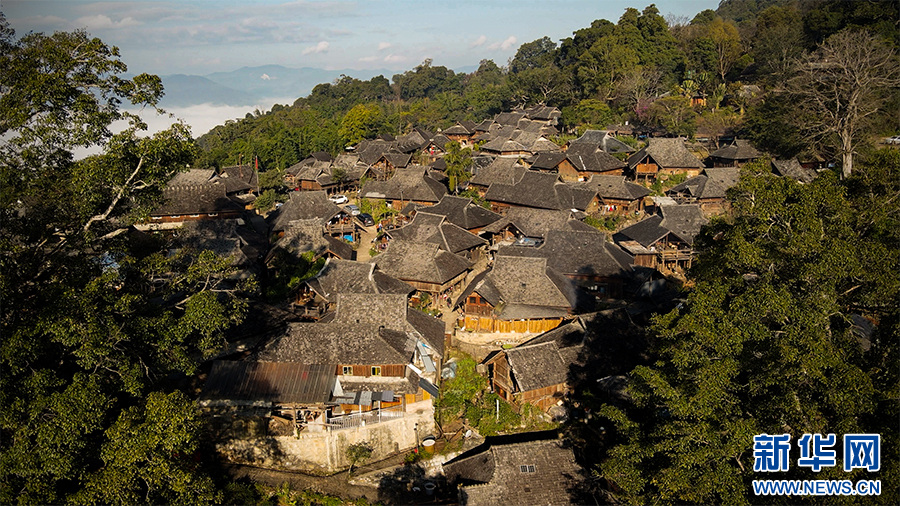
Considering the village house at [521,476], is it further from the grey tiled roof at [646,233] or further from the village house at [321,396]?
the grey tiled roof at [646,233]

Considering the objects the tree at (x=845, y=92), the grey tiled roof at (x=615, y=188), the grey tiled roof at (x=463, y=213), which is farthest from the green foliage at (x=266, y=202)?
the tree at (x=845, y=92)

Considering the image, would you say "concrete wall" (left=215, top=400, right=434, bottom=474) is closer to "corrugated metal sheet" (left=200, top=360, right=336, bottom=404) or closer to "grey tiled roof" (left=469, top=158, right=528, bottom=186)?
"corrugated metal sheet" (left=200, top=360, right=336, bottom=404)

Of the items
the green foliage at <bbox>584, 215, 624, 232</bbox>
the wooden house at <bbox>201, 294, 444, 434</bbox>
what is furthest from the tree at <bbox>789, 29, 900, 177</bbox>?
the wooden house at <bbox>201, 294, 444, 434</bbox>

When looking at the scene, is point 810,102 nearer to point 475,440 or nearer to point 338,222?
point 338,222

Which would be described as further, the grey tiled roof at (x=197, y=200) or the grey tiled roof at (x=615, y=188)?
the grey tiled roof at (x=615, y=188)

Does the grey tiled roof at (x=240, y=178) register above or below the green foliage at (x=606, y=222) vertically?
above

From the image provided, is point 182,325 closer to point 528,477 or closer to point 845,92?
point 528,477
